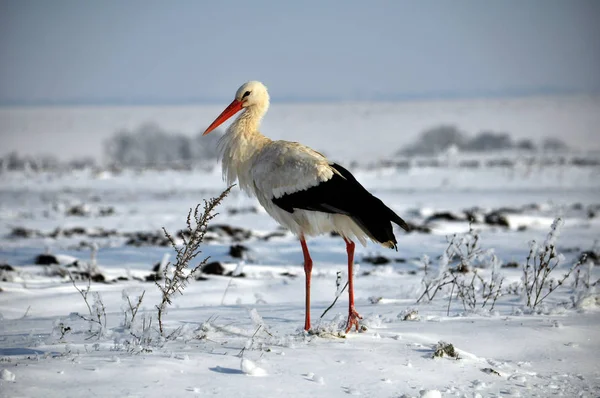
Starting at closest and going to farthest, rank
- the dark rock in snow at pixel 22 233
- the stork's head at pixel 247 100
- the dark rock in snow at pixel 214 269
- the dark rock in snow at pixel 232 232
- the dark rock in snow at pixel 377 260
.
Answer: the stork's head at pixel 247 100 < the dark rock in snow at pixel 214 269 < the dark rock in snow at pixel 377 260 < the dark rock in snow at pixel 232 232 < the dark rock in snow at pixel 22 233

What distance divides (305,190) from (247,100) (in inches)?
57.1

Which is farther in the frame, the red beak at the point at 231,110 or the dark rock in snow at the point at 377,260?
the dark rock in snow at the point at 377,260

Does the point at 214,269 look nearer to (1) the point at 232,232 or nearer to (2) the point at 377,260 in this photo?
(2) the point at 377,260

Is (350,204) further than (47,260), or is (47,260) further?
(47,260)

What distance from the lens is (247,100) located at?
6738 mm

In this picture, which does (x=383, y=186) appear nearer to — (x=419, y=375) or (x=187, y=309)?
(x=187, y=309)

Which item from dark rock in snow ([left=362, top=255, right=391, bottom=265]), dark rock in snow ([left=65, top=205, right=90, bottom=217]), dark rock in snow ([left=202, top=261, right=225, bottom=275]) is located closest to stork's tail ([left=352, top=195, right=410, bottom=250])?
dark rock in snow ([left=202, top=261, right=225, bottom=275])

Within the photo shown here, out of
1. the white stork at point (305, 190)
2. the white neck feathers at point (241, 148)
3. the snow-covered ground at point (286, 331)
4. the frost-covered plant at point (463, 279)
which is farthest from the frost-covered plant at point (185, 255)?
the frost-covered plant at point (463, 279)

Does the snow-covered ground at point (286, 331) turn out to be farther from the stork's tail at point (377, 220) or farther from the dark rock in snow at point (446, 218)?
the dark rock in snow at point (446, 218)

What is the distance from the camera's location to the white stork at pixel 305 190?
18.0 ft

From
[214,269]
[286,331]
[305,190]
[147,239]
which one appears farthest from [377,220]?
[147,239]

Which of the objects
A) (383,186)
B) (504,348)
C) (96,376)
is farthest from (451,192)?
(96,376)

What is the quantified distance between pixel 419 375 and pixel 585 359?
4.68 ft

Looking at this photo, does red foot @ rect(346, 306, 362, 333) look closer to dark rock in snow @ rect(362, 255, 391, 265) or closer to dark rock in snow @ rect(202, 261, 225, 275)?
dark rock in snow @ rect(202, 261, 225, 275)
